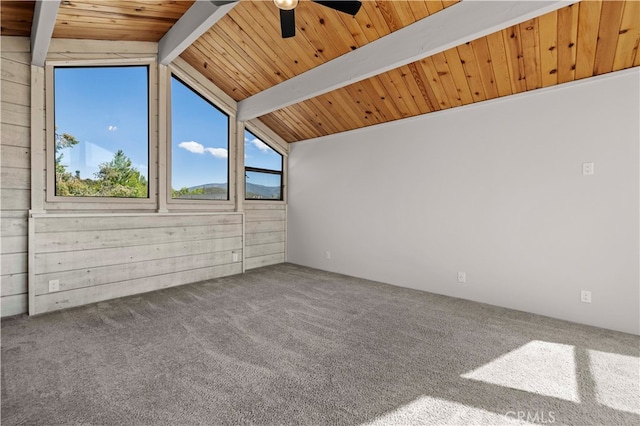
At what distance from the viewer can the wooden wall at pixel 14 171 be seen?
279 cm

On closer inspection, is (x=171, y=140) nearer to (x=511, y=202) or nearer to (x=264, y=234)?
(x=264, y=234)

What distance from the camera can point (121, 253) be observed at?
3.45 metres

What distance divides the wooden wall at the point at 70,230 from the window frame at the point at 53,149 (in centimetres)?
2

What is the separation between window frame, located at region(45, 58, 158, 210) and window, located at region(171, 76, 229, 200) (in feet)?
0.88

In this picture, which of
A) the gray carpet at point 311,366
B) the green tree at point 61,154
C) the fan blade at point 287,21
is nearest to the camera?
the gray carpet at point 311,366

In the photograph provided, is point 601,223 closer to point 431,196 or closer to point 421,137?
point 431,196

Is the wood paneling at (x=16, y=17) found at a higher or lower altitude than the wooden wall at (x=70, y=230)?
higher

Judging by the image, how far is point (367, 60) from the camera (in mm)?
2947

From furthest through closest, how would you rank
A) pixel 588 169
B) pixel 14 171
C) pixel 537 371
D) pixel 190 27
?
1. pixel 190 27
2. pixel 14 171
3. pixel 588 169
4. pixel 537 371

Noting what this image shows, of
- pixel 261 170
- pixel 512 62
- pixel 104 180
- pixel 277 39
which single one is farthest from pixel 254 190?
pixel 512 62

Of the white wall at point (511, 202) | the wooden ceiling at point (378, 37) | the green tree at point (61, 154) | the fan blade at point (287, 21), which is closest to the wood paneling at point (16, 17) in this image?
the wooden ceiling at point (378, 37)

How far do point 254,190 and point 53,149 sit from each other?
266cm

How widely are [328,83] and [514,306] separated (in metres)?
3.20

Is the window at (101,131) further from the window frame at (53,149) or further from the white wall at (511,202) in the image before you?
the white wall at (511,202)
